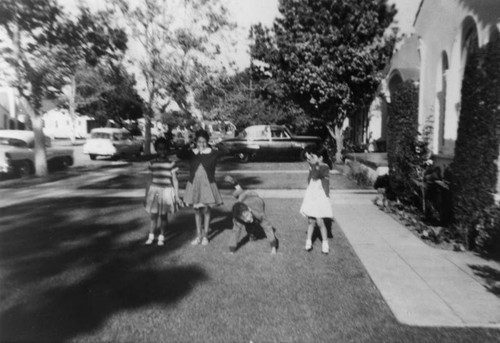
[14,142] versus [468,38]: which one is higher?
[468,38]

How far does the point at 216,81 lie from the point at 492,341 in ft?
85.7

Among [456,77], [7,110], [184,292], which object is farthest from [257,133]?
[7,110]

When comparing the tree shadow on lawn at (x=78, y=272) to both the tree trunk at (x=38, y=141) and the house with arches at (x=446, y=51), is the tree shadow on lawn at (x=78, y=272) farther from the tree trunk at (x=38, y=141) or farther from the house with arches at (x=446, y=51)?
the tree trunk at (x=38, y=141)

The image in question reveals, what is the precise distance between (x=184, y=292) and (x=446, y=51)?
8508 millimetres

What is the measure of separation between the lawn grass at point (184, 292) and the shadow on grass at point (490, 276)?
115cm

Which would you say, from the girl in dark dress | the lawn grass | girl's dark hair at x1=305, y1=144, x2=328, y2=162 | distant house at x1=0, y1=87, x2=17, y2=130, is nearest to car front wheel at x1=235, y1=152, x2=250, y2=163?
the lawn grass

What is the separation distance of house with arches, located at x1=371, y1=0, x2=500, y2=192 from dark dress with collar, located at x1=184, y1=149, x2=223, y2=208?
507cm

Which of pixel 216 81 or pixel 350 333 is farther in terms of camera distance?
pixel 216 81

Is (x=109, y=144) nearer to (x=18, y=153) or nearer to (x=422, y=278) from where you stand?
(x=18, y=153)

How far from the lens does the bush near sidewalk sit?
554cm

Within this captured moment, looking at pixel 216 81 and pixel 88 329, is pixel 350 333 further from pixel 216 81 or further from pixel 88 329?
pixel 216 81

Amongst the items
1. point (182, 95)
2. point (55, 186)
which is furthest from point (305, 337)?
point (182, 95)

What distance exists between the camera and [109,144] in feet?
72.5

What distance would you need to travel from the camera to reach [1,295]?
14.3 ft
